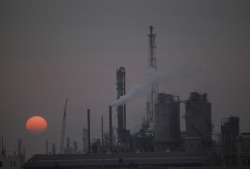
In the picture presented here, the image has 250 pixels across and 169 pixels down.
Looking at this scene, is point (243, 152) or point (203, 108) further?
point (203, 108)

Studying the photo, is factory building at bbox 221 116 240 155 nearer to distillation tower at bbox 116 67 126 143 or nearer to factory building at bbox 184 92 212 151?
factory building at bbox 184 92 212 151

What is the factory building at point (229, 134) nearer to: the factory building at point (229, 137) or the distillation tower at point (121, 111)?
the factory building at point (229, 137)

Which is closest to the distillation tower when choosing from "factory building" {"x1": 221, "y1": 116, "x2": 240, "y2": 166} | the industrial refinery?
the industrial refinery

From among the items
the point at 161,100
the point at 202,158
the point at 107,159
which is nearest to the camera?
the point at 202,158

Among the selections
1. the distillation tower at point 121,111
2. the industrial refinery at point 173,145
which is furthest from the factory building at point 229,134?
the distillation tower at point 121,111

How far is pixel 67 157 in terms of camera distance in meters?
126

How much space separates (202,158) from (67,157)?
30780 mm

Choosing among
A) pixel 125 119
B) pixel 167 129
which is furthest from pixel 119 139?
pixel 167 129

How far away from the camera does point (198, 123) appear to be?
121812mm

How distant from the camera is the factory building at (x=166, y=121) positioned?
417 feet

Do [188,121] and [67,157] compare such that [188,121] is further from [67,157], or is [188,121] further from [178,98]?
[67,157]

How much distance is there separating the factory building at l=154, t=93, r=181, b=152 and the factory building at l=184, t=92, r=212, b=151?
4938 millimetres

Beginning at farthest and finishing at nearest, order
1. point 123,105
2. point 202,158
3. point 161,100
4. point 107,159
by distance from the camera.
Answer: point 123,105 → point 161,100 → point 107,159 → point 202,158

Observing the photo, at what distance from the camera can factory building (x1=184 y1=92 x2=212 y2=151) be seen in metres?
122
